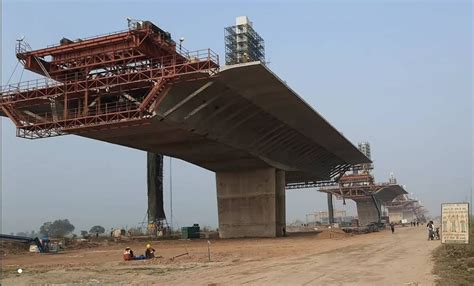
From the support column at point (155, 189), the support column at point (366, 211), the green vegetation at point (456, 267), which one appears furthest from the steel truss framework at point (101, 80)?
the support column at point (366, 211)

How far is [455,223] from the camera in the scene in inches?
790

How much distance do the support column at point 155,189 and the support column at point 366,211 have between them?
7018cm

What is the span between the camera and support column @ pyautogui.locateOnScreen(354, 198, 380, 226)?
130500 mm

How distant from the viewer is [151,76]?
38.5m

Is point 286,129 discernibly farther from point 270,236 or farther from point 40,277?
point 40,277

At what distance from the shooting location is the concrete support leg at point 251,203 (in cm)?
5756

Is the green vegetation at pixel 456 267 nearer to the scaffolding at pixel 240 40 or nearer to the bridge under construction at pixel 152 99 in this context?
the bridge under construction at pixel 152 99

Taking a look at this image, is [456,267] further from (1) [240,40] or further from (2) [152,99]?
(1) [240,40]

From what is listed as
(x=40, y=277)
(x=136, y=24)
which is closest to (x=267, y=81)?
(x=136, y=24)

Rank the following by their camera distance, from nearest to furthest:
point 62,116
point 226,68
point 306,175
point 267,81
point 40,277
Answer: point 40,277 → point 226,68 → point 267,81 → point 62,116 → point 306,175

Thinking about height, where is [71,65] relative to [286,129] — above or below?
above

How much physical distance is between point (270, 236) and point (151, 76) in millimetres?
27134

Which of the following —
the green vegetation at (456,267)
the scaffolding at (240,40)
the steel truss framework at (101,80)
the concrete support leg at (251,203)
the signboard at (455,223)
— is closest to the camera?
the green vegetation at (456,267)

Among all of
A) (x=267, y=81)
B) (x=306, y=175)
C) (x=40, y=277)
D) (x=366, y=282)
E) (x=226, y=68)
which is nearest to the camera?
(x=366, y=282)
